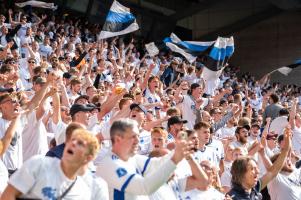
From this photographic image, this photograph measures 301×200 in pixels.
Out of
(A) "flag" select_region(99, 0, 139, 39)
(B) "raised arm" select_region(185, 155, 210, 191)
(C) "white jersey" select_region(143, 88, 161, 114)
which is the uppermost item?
(A) "flag" select_region(99, 0, 139, 39)

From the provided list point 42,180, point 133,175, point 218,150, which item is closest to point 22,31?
point 218,150

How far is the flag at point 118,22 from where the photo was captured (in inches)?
549

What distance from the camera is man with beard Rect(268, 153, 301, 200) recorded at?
→ 7.57 metres

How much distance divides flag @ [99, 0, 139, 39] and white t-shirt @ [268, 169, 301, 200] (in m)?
7.17

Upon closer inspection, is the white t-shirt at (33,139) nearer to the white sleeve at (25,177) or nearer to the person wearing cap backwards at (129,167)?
the person wearing cap backwards at (129,167)

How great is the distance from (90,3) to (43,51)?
409 inches

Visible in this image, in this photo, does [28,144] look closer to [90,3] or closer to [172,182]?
[172,182]

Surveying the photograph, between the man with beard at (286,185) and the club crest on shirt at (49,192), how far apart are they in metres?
4.45

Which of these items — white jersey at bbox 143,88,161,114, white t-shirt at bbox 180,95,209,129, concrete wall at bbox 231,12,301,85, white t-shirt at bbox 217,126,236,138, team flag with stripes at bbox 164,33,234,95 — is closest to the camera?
white t-shirt at bbox 180,95,209,129

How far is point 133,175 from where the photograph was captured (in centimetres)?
416

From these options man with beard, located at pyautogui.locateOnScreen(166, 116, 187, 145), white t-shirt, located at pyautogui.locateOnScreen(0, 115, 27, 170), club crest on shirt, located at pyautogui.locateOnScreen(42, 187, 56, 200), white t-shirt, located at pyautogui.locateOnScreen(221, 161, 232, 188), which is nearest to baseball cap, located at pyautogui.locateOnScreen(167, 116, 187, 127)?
man with beard, located at pyautogui.locateOnScreen(166, 116, 187, 145)

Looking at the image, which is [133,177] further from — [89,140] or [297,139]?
[297,139]

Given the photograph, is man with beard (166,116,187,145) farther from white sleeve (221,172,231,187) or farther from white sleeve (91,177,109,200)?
white sleeve (91,177,109,200)

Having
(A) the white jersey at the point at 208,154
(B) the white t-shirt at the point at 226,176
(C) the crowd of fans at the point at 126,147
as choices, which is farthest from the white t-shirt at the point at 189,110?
(A) the white jersey at the point at 208,154
